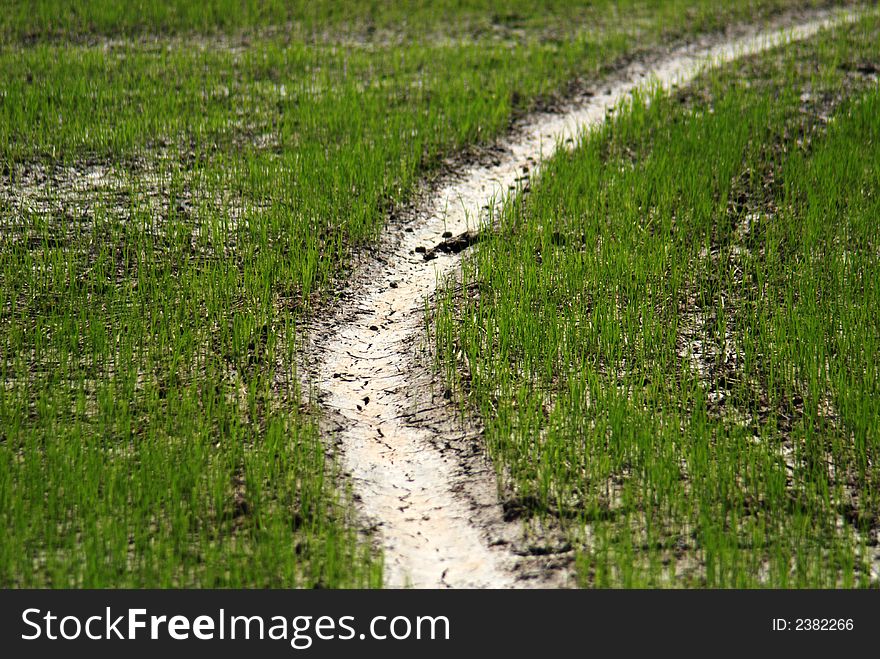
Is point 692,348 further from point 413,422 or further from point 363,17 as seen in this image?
point 363,17

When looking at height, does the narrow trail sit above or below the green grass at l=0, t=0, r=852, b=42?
below

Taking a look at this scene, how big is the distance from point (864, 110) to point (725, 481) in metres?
5.93

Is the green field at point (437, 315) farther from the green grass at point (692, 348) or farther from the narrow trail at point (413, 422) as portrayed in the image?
the narrow trail at point (413, 422)

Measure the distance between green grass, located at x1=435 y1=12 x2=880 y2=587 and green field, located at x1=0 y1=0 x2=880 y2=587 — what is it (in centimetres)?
2

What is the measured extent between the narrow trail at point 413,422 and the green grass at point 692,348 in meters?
0.20

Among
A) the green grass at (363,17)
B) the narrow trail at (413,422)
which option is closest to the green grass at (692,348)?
the narrow trail at (413,422)

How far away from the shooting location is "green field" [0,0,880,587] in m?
4.07

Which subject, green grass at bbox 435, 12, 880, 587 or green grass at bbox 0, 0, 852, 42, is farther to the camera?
green grass at bbox 0, 0, 852, 42

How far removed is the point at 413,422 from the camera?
16.8ft

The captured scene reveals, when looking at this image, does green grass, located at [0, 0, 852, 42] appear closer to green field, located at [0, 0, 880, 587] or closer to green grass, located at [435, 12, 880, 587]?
green field, located at [0, 0, 880, 587]

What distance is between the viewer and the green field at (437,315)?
160 inches

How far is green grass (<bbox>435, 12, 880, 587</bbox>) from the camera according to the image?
163 inches

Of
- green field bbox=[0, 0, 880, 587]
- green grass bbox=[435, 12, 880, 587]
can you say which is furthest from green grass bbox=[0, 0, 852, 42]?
green grass bbox=[435, 12, 880, 587]

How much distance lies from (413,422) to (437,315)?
3.44 ft
